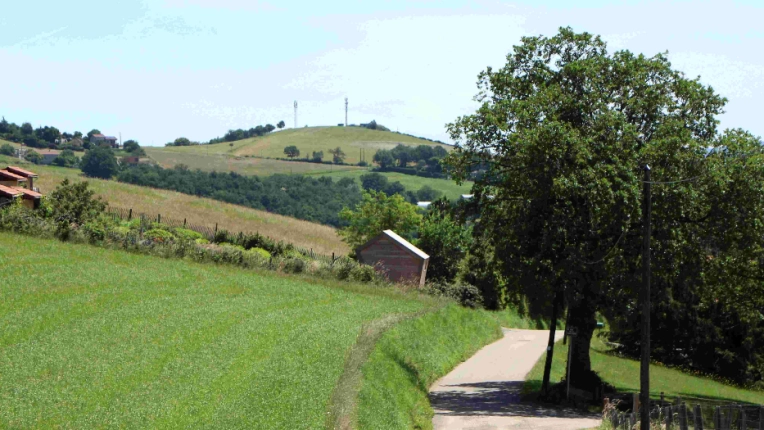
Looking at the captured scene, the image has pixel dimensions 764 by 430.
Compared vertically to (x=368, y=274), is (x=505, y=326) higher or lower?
lower

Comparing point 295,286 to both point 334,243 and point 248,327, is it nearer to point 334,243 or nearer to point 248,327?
point 248,327

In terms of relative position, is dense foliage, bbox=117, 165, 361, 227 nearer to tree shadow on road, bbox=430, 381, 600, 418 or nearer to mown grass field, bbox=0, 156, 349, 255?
mown grass field, bbox=0, 156, 349, 255

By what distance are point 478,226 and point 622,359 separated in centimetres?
2074

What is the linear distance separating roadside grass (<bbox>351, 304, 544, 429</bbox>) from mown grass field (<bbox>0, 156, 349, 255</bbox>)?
2650 cm

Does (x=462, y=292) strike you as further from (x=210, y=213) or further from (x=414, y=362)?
(x=210, y=213)

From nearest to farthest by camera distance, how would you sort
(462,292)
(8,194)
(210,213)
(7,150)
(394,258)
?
(8,194) → (394,258) → (462,292) → (210,213) → (7,150)

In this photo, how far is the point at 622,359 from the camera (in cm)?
4862

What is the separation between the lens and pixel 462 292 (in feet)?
170

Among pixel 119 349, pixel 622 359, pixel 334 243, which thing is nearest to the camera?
pixel 119 349

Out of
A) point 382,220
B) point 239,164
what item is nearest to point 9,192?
point 382,220

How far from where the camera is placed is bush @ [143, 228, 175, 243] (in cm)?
4122

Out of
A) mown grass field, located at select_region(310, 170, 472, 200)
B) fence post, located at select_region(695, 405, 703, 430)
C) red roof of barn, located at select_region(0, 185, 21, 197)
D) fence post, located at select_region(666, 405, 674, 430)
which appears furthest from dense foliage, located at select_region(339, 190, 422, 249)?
mown grass field, located at select_region(310, 170, 472, 200)

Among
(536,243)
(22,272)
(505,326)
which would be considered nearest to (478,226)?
(536,243)

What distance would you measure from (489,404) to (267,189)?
12021cm
